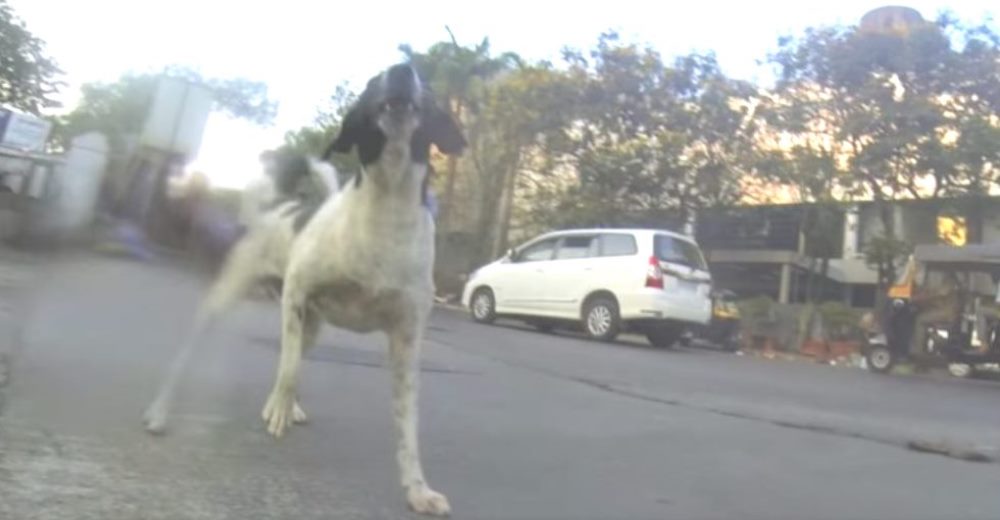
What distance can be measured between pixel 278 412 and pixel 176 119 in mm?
2059

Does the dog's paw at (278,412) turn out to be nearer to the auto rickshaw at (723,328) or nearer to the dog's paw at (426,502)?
the dog's paw at (426,502)

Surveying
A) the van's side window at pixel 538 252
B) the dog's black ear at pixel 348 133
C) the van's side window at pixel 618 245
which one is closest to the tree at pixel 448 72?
the dog's black ear at pixel 348 133

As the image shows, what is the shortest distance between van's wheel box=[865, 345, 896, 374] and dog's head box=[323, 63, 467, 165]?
15.5 metres

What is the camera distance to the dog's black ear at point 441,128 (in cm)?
307

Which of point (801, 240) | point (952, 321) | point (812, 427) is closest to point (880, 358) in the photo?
point (952, 321)

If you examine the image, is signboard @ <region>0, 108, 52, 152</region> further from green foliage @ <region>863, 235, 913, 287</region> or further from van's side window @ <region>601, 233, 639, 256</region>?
green foliage @ <region>863, 235, 913, 287</region>

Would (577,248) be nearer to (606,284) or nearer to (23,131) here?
(606,284)

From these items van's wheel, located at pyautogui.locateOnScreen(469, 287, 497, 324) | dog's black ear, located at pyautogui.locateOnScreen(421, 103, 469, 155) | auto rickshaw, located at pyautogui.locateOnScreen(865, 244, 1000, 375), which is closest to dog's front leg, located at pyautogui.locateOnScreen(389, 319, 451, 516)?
dog's black ear, located at pyautogui.locateOnScreen(421, 103, 469, 155)

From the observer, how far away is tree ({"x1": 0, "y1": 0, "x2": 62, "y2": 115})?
258 centimetres

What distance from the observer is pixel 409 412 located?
12.1 feet

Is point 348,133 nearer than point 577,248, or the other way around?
point 348,133

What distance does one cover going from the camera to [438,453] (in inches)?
193

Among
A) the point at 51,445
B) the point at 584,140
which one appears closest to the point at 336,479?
the point at 51,445

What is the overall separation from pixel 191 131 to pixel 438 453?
2.85 metres
